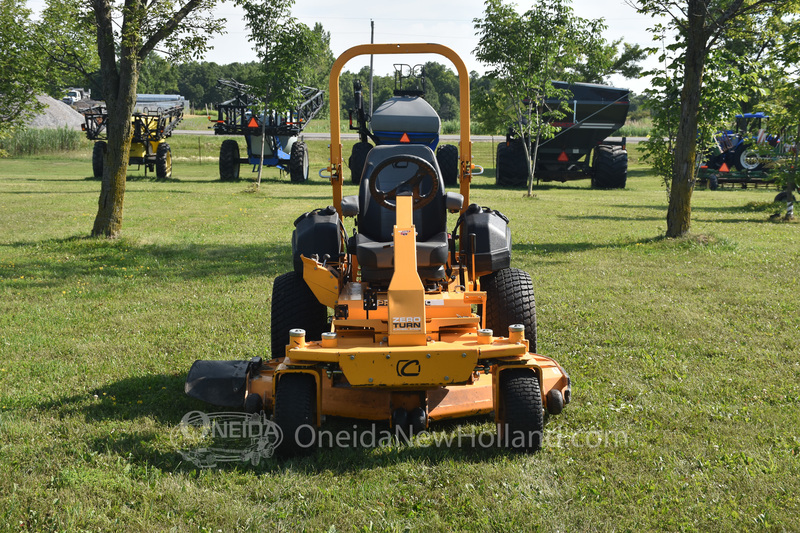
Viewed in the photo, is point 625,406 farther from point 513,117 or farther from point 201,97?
point 201,97

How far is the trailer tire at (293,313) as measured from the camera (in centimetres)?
514

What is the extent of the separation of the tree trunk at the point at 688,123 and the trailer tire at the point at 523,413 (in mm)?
8438

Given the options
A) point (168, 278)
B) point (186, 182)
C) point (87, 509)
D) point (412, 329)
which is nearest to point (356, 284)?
point (412, 329)

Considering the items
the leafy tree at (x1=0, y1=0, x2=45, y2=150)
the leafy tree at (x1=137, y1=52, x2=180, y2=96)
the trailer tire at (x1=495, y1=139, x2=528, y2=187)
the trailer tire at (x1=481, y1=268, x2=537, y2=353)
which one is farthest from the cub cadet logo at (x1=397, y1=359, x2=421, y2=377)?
the leafy tree at (x1=137, y1=52, x2=180, y2=96)

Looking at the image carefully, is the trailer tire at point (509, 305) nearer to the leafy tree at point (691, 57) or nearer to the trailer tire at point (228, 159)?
the leafy tree at point (691, 57)

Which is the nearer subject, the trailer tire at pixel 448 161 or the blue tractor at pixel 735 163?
the trailer tire at pixel 448 161

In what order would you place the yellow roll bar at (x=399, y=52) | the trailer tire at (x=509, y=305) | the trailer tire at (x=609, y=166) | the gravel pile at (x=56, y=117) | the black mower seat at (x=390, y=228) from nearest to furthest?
the black mower seat at (x=390, y=228), the trailer tire at (x=509, y=305), the yellow roll bar at (x=399, y=52), the trailer tire at (x=609, y=166), the gravel pile at (x=56, y=117)

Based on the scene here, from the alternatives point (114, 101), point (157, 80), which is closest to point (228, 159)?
point (114, 101)

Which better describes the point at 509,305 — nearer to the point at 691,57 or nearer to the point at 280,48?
the point at 691,57

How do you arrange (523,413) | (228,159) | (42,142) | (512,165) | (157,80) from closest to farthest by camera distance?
(523,413)
(512,165)
(228,159)
(42,142)
(157,80)

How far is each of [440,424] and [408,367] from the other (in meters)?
0.82

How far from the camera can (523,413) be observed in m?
3.98

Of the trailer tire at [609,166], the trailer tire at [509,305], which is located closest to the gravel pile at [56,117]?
the trailer tire at [609,166]

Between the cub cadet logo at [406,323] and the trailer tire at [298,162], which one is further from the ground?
the trailer tire at [298,162]
